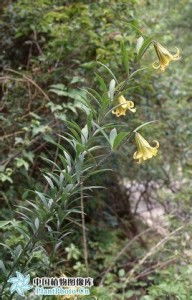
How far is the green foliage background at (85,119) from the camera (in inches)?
105

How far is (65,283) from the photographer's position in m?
1.77

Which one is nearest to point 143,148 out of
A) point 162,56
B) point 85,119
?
point 162,56

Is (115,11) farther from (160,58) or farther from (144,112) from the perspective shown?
(160,58)

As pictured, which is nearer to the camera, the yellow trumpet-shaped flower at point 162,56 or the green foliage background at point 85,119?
the yellow trumpet-shaped flower at point 162,56

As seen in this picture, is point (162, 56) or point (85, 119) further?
point (85, 119)

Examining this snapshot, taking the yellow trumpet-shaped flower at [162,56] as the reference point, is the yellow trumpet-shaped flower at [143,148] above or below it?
below

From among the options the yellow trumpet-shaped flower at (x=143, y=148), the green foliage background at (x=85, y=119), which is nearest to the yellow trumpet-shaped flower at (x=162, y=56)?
the yellow trumpet-shaped flower at (x=143, y=148)

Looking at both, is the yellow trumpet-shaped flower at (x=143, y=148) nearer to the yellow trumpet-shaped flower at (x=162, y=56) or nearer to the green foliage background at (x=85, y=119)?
the yellow trumpet-shaped flower at (x=162, y=56)

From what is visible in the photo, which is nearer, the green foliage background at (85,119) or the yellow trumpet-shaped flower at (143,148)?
the yellow trumpet-shaped flower at (143,148)

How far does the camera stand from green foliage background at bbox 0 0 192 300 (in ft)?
8.72

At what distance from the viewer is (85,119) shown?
2.92m

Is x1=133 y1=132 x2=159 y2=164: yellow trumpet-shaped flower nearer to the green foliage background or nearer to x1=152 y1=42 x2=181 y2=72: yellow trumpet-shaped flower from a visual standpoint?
x1=152 y1=42 x2=181 y2=72: yellow trumpet-shaped flower

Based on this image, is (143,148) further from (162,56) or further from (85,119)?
(85,119)

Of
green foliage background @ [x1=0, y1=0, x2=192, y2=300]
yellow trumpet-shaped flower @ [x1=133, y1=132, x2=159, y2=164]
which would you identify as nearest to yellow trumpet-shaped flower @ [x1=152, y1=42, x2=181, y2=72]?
yellow trumpet-shaped flower @ [x1=133, y1=132, x2=159, y2=164]
